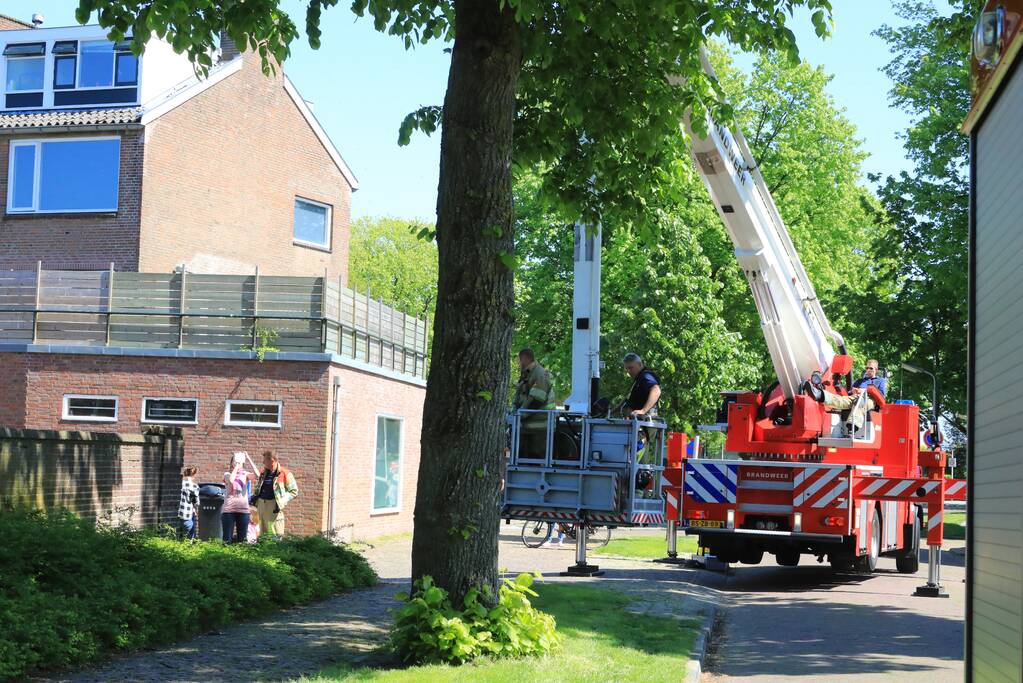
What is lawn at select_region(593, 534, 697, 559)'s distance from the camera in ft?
71.9

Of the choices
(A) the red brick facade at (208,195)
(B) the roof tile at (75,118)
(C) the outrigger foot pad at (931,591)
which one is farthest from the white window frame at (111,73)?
(C) the outrigger foot pad at (931,591)

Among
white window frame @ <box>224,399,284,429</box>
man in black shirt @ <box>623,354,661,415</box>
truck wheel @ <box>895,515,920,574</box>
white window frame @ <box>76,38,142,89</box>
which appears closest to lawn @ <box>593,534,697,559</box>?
truck wheel @ <box>895,515,920,574</box>

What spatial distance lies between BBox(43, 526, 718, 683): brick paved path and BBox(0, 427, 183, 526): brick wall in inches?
103

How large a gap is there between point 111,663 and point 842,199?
3542 centimetres

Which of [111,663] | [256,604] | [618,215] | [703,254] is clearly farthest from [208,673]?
[703,254]

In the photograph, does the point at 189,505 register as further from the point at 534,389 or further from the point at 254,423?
the point at 534,389

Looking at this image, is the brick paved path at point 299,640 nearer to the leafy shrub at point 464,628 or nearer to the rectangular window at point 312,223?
the leafy shrub at point 464,628

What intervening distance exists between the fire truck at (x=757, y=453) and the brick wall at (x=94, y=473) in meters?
4.16

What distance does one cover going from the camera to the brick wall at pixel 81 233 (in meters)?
30.0

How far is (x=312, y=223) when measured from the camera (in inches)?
1417

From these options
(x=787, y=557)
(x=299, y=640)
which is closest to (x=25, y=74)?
(x=787, y=557)

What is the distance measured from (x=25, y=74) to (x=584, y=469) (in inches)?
924

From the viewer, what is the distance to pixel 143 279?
79.9ft

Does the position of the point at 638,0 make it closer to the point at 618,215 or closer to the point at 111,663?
the point at 618,215
